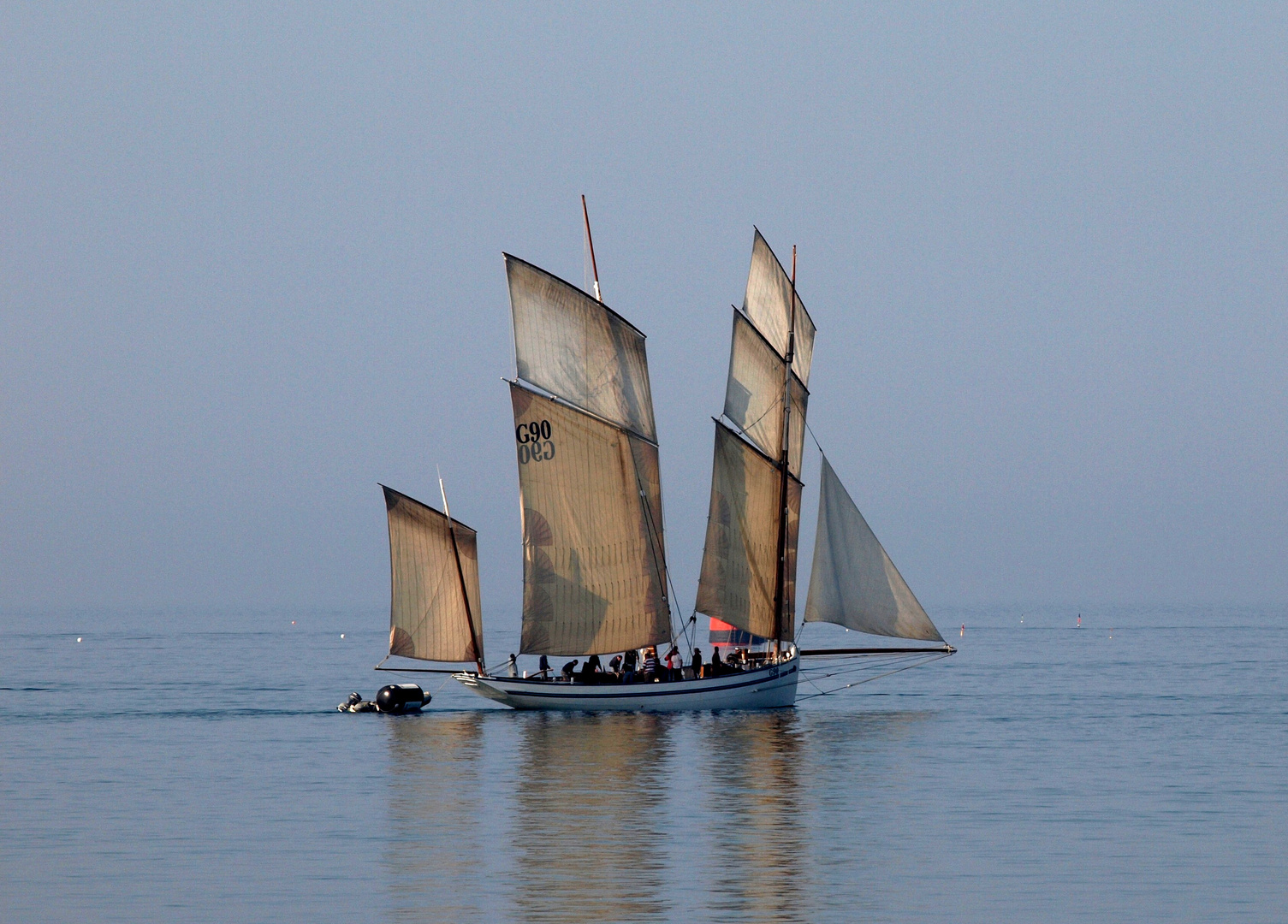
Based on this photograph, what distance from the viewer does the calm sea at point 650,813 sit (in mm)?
30656

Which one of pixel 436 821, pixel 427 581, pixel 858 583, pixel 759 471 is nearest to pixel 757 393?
pixel 759 471

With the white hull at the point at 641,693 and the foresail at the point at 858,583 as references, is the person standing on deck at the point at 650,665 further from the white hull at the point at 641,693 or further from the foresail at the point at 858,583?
the foresail at the point at 858,583

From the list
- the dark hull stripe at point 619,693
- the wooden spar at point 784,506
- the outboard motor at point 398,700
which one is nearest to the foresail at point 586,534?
the dark hull stripe at point 619,693

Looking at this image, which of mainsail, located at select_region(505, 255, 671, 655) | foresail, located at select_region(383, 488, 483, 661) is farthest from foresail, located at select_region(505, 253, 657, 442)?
foresail, located at select_region(383, 488, 483, 661)

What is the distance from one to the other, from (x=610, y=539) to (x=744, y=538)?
5.68 meters

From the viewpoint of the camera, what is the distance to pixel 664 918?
92.5ft

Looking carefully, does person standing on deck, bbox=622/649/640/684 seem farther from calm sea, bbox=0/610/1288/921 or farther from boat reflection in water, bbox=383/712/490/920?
boat reflection in water, bbox=383/712/490/920

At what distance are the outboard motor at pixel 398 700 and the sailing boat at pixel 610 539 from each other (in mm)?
3885

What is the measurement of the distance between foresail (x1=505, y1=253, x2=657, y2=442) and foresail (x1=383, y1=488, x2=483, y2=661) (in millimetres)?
7019

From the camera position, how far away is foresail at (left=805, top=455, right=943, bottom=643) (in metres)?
69.9

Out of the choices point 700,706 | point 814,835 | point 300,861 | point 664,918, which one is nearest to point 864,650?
point 700,706

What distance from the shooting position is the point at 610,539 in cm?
7019

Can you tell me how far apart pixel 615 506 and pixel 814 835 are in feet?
109

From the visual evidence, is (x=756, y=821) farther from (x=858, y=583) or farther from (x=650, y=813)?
(x=858, y=583)
